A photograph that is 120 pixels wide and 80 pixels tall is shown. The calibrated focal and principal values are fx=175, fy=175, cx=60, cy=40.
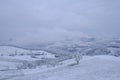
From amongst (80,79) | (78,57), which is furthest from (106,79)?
(78,57)

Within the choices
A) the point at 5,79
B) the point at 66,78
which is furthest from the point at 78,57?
the point at 5,79

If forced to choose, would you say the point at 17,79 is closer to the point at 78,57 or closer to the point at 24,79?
the point at 24,79

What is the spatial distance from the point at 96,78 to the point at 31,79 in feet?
65.3

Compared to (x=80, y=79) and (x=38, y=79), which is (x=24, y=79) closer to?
(x=38, y=79)

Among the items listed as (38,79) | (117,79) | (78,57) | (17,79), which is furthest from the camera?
(78,57)

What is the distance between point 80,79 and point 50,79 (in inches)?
345

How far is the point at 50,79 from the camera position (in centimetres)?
5144

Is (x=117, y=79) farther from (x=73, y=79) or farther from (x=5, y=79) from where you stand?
(x=5, y=79)

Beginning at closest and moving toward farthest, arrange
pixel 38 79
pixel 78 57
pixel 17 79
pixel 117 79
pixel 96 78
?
1. pixel 117 79
2. pixel 96 78
3. pixel 38 79
4. pixel 17 79
5. pixel 78 57

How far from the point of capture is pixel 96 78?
4925 cm

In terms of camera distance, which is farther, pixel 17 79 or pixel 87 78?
pixel 17 79

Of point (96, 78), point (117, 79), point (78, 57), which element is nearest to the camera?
point (117, 79)

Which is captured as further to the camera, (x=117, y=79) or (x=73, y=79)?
(x=73, y=79)

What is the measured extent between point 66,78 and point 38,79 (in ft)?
28.6
